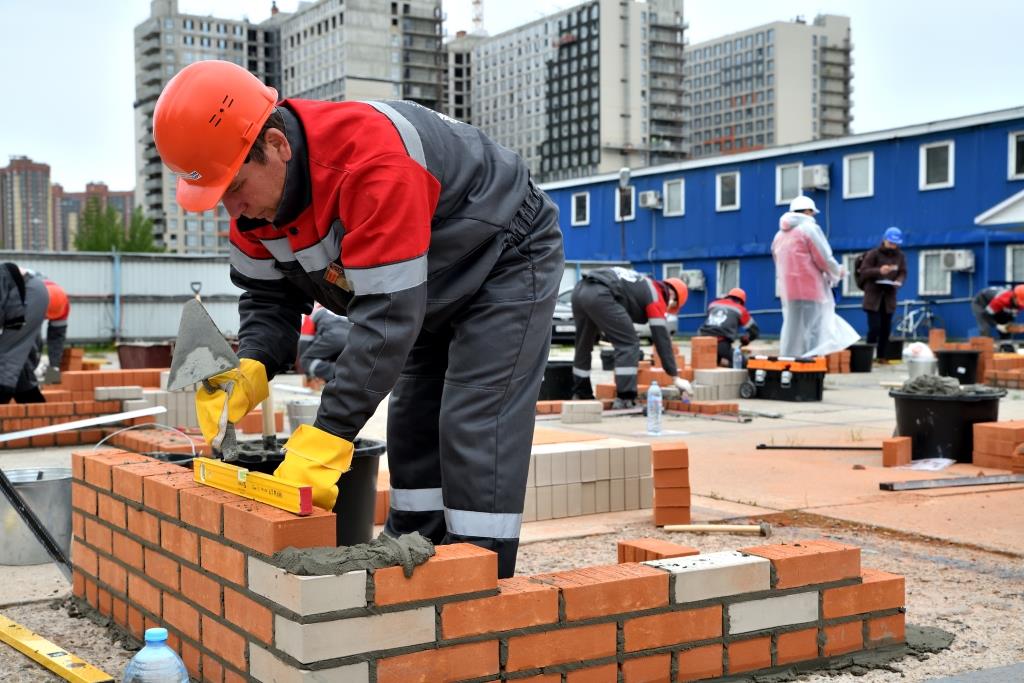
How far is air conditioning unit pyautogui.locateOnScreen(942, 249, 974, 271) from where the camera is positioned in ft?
81.6

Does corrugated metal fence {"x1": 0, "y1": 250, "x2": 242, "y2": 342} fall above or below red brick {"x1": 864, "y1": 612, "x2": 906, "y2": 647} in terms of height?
above

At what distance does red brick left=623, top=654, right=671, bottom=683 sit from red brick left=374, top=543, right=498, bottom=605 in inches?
19.8

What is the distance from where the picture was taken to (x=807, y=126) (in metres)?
159

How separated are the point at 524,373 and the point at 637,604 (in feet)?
2.55

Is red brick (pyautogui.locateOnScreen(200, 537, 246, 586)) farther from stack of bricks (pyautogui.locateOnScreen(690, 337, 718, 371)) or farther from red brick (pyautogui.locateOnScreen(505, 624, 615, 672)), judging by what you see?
stack of bricks (pyautogui.locateOnScreen(690, 337, 718, 371))

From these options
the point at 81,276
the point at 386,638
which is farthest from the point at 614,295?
the point at 81,276

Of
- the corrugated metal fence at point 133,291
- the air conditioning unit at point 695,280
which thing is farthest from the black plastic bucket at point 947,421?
A: the air conditioning unit at point 695,280

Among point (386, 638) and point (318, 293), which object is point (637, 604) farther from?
point (318, 293)

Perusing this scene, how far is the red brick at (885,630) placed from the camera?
3.51 meters

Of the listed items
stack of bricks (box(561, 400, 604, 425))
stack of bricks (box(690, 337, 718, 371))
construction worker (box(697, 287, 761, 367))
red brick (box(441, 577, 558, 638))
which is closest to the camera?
red brick (box(441, 577, 558, 638))

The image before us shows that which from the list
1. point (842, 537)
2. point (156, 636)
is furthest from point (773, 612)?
point (842, 537)

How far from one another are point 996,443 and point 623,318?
15.0 ft

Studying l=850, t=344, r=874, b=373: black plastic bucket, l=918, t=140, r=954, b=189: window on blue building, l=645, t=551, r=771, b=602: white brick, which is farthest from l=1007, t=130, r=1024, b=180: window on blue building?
l=645, t=551, r=771, b=602: white brick

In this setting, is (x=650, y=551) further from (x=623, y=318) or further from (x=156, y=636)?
(x=623, y=318)
